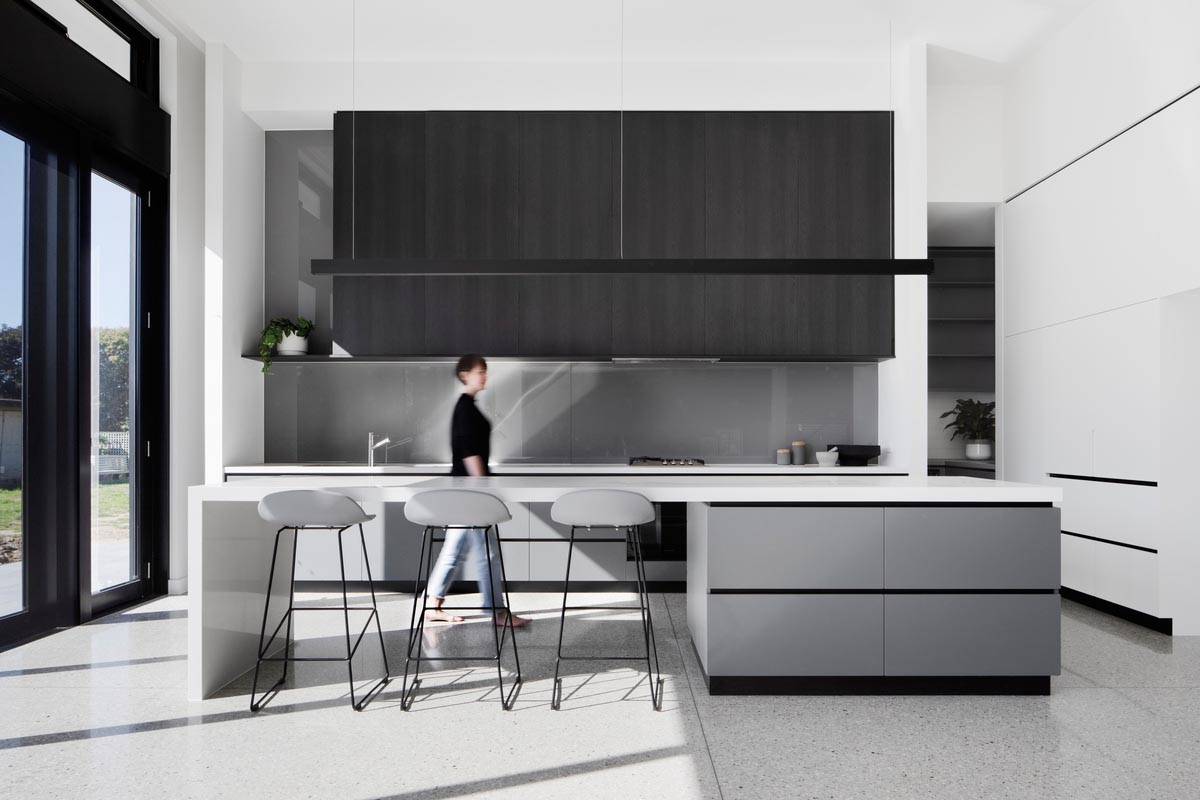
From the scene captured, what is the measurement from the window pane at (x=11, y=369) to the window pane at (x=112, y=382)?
1.74 feet

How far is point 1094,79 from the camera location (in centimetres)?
456

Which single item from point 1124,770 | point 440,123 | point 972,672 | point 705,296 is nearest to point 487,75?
point 440,123

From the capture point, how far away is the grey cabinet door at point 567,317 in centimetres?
537

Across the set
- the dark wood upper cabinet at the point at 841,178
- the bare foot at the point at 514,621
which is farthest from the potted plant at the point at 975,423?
the bare foot at the point at 514,621

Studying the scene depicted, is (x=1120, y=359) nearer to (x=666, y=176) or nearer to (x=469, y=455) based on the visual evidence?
(x=666, y=176)

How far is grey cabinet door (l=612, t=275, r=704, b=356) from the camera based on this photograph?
538 centimetres

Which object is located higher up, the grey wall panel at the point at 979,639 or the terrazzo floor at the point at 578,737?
the grey wall panel at the point at 979,639

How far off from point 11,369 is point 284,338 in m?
1.78

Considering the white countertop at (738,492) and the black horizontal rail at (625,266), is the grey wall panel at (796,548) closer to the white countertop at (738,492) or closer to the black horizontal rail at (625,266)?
the white countertop at (738,492)

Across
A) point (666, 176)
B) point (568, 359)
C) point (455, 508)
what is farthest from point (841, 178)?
point (455, 508)

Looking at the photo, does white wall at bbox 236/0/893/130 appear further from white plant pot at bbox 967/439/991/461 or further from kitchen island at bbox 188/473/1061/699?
kitchen island at bbox 188/473/1061/699

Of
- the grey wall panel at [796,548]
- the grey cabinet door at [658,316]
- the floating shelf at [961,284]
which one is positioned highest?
the floating shelf at [961,284]

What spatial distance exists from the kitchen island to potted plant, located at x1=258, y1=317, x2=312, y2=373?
233 centimetres

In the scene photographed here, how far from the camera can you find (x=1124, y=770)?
2.52 meters
